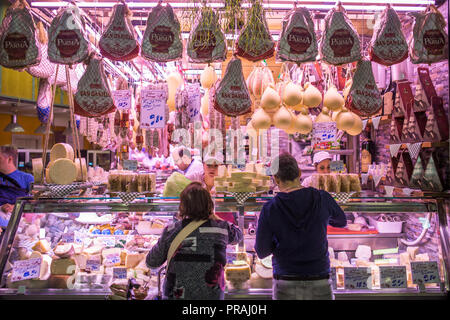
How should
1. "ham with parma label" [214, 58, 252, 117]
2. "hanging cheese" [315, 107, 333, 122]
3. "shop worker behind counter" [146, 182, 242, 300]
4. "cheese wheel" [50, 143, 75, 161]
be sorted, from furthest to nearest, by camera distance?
"hanging cheese" [315, 107, 333, 122]
"cheese wheel" [50, 143, 75, 161]
"ham with parma label" [214, 58, 252, 117]
"shop worker behind counter" [146, 182, 242, 300]

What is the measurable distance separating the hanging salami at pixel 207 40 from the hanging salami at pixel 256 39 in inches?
6.6

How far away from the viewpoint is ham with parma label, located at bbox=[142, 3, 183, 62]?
2789mm

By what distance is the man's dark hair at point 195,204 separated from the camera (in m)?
2.31

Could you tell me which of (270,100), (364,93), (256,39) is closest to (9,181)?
(270,100)

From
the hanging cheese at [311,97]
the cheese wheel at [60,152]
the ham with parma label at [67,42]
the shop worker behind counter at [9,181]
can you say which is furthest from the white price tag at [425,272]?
the shop worker behind counter at [9,181]

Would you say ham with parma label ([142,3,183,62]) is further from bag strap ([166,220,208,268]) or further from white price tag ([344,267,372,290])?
white price tag ([344,267,372,290])

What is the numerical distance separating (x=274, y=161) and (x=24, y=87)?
30.3ft

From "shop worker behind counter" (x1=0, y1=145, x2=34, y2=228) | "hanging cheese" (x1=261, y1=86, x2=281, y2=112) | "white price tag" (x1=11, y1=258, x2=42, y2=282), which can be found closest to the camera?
"white price tag" (x1=11, y1=258, x2=42, y2=282)

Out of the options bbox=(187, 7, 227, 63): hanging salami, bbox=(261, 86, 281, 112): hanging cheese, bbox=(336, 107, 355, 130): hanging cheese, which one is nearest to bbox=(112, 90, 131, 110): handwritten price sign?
bbox=(187, 7, 227, 63): hanging salami

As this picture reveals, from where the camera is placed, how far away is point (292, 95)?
10.5 feet

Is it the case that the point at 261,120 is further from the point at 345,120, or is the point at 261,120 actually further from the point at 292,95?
the point at 345,120

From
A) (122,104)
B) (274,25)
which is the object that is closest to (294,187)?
(122,104)

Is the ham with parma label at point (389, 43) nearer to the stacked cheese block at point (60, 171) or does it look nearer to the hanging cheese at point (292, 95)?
the hanging cheese at point (292, 95)

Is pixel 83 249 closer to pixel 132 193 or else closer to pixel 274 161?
pixel 132 193
